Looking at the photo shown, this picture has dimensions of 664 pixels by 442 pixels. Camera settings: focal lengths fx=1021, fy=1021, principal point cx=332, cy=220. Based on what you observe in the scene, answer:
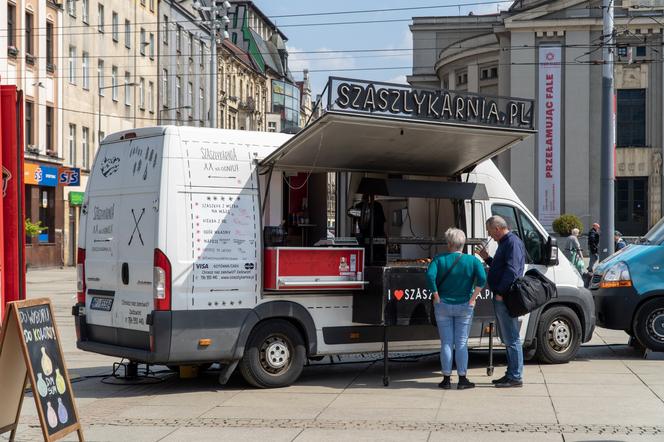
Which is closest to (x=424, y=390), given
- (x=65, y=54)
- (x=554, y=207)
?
(x=65, y=54)

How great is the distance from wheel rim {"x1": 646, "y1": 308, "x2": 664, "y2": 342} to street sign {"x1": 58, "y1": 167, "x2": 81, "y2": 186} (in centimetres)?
3461

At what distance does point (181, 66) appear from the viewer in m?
64.9

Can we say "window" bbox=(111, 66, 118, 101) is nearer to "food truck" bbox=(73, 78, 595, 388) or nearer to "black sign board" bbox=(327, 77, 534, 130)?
"food truck" bbox=(73, 78, 595, 388)

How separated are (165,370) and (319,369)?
1.88 metres

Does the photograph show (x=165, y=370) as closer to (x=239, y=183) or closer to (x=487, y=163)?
(x=239, y=183)

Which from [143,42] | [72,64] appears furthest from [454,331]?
[143,42]

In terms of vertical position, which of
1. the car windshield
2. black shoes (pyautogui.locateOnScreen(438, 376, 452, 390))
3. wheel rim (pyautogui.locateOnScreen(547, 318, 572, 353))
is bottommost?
black shoes (pyautogui.locateOnScreen(438, 376, 452, 390))

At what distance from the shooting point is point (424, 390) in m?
10.7

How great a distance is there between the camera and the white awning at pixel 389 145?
34.0ft

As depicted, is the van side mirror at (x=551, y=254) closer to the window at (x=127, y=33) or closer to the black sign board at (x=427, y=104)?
the black sign board at (x=427, y=104)

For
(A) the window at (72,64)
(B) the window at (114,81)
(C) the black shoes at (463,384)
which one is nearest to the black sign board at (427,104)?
(C) the black shoes at (463,384)

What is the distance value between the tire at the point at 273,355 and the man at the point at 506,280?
2.14 meters

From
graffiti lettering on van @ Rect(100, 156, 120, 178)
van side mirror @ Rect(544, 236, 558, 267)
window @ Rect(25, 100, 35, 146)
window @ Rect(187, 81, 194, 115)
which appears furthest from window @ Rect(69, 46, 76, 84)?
van side mirror @ Rect(544, 236, 558, 267)

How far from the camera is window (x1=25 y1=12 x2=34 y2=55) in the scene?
143 ft
